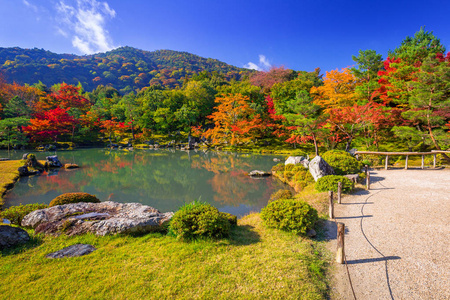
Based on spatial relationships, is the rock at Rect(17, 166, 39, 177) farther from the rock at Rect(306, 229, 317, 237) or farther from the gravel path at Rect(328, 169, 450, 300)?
the gravel path at Rect(328, 169, 450, 300)

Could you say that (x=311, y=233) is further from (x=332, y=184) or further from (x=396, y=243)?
(x=332, y=184)

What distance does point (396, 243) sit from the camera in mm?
4652

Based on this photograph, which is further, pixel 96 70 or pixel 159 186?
pixel 96 70

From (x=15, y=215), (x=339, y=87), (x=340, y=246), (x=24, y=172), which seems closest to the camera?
(x=340, y=246)

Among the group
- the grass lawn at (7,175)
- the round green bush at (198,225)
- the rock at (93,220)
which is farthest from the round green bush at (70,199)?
the grass lawn at (7,175)

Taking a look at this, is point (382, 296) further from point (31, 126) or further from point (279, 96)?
point (31, 126)

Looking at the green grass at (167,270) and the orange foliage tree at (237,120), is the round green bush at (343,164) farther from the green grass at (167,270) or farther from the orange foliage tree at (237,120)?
the orange foliage tree at (237,120)

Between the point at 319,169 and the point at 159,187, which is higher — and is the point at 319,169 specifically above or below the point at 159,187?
above

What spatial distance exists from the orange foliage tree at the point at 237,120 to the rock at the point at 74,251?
24.2 m

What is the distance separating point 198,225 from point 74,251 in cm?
269

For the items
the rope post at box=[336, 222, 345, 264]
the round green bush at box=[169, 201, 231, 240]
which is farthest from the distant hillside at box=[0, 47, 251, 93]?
the rope post at box=[336, 222, 345, 264]

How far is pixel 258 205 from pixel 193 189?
13.8 ft

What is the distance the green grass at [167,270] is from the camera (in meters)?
3.10

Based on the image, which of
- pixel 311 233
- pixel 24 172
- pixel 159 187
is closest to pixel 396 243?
pixel 311 233
